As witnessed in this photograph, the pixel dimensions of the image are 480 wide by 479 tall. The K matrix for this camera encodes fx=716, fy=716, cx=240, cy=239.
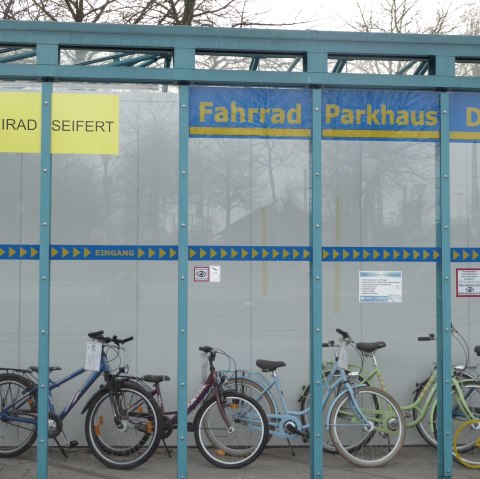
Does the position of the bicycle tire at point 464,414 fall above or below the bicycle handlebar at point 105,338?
below

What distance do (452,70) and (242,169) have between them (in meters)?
1.95

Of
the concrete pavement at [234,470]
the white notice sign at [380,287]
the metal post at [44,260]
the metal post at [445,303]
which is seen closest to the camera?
the metal post at [44,260]

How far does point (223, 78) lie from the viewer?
446cm

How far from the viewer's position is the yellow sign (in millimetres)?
4383

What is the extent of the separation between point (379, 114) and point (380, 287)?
3.90 feet

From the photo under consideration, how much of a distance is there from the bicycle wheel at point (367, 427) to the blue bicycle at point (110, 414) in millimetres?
1372

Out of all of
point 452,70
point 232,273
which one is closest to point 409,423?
point 232,273

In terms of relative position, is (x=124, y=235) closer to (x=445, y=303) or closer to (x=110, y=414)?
(x=110, y=414)

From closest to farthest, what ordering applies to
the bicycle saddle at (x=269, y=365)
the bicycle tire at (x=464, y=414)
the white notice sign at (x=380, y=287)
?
the white notice sign at (x=380, y=287) < the bicycle saddle at (x=269, y=365) < the bicycle tire at (x=464, y=414)

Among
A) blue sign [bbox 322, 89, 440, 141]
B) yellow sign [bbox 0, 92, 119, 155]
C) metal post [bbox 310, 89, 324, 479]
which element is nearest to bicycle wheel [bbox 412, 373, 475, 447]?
metal post [bbox 310, 89, 324, 479]

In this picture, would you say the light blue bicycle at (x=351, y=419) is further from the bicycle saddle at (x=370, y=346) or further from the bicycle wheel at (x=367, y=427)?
the bicycle saddle at (x=370, y=346)

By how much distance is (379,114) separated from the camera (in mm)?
4703

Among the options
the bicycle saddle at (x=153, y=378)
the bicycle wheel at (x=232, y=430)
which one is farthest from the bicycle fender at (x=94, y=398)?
the bicycle wheel at (x=232, y=430)

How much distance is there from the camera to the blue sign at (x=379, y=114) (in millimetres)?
4656
